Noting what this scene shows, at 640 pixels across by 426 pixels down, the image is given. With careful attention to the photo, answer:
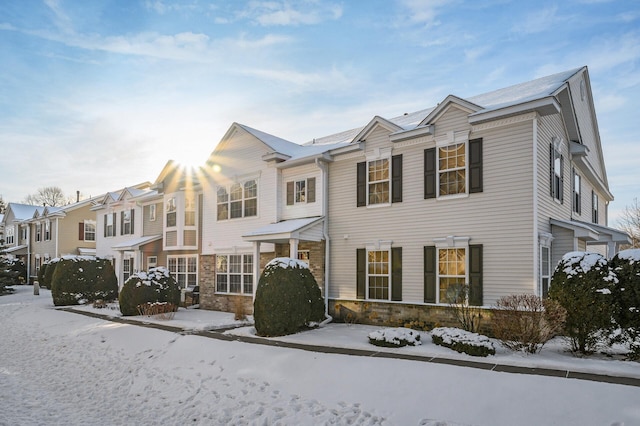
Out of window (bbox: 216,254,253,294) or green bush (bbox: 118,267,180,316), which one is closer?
green bush (bbox: 118,267,180,316)

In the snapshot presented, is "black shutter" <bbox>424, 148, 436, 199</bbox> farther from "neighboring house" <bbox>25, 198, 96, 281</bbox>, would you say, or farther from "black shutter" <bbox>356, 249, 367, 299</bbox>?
"neighboring house" <bbox>25, 198, 96, 281</bbox>

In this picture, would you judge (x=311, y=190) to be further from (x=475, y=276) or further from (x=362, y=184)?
(x=475, y=276)

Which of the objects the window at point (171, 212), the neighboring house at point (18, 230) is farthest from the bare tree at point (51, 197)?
the window at point (171, 212)

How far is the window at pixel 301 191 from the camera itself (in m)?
16.6

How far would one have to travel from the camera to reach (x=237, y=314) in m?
15.9

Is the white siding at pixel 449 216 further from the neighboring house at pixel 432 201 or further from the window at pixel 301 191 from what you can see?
the window at pixel 301 191

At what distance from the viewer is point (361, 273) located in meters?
14.9

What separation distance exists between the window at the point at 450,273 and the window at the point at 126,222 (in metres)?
21.7

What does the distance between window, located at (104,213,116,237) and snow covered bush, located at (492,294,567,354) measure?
2714cm

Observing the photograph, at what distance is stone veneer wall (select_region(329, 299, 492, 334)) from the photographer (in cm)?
1245

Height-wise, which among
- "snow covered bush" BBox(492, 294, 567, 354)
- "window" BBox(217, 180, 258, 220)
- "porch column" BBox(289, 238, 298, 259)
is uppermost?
"window" BBox(217, 180, 258, 220)

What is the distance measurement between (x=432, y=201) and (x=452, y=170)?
1107mm

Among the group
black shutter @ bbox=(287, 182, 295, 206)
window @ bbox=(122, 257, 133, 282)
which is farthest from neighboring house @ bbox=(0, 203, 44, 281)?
black shutter @ bbox=(287, 182, 295, 206)

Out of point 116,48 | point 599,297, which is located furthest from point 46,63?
point 599,297
